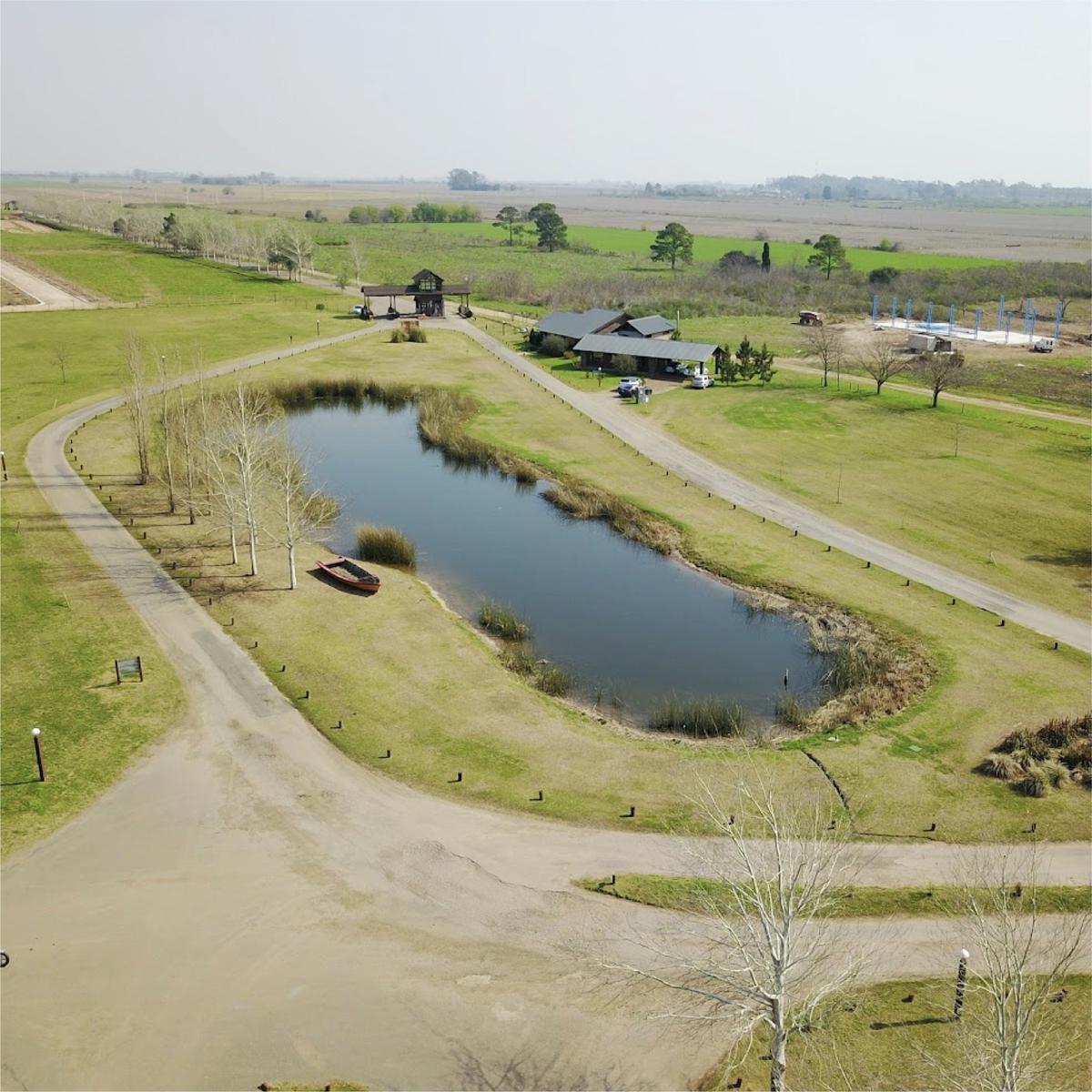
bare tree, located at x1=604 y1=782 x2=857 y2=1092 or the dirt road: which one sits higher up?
the dirt road

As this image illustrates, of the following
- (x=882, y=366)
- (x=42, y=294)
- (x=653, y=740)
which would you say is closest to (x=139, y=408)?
(x=653, y=740)

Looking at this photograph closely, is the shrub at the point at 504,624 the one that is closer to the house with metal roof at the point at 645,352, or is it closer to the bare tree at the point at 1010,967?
the bare tree at the point at 1010,967

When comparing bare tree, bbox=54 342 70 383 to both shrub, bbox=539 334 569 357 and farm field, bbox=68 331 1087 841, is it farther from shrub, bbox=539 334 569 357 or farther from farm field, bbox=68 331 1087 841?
shrub, bbox=539 334 569 357

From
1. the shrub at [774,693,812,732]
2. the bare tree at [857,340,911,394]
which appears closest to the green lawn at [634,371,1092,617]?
the bare tree at [857,340,911,394]

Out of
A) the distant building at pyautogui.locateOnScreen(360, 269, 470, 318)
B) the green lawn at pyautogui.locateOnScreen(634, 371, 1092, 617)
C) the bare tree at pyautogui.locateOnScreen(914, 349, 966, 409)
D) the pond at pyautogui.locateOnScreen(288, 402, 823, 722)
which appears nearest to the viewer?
the pond at pyautogui.locateOnScreen(288, 402, 823, 722)

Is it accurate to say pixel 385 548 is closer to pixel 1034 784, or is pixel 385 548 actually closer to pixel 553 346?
pixel 1034 784

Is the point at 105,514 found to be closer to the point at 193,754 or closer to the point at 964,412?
the point at 193,754
